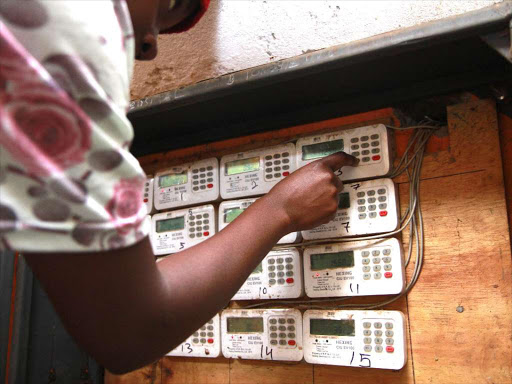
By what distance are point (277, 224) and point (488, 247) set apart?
1.47 ft

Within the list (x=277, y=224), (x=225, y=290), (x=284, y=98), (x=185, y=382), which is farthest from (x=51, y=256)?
(x=185, y=382)

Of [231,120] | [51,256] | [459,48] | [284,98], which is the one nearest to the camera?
[51,256]

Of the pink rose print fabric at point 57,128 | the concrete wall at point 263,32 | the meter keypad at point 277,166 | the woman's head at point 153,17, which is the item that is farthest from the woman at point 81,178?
the meter keypad at point 277,166

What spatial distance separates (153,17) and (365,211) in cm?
63

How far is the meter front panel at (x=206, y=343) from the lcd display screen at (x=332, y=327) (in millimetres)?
266

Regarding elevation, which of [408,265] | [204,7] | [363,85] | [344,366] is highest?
[204,7]

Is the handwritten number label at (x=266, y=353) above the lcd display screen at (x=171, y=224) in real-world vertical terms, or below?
below

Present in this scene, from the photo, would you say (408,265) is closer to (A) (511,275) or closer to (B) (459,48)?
(A) (511,275)

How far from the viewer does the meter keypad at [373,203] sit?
1.05m

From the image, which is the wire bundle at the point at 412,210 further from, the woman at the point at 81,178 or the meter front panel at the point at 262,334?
the woman at the point at 81,178

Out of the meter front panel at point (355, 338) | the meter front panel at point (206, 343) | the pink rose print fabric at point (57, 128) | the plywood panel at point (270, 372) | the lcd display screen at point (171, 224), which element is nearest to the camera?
the pink rose print fabric at point (57, 128)

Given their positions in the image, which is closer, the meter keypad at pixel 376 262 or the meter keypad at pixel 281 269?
the meter keypad at pixel 376 262

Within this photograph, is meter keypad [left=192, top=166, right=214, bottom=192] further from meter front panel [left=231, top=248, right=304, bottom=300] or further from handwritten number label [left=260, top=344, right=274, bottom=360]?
handwritten number label [left=260, top=344, right=274, bottom=360]

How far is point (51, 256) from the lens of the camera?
1.43 ft
